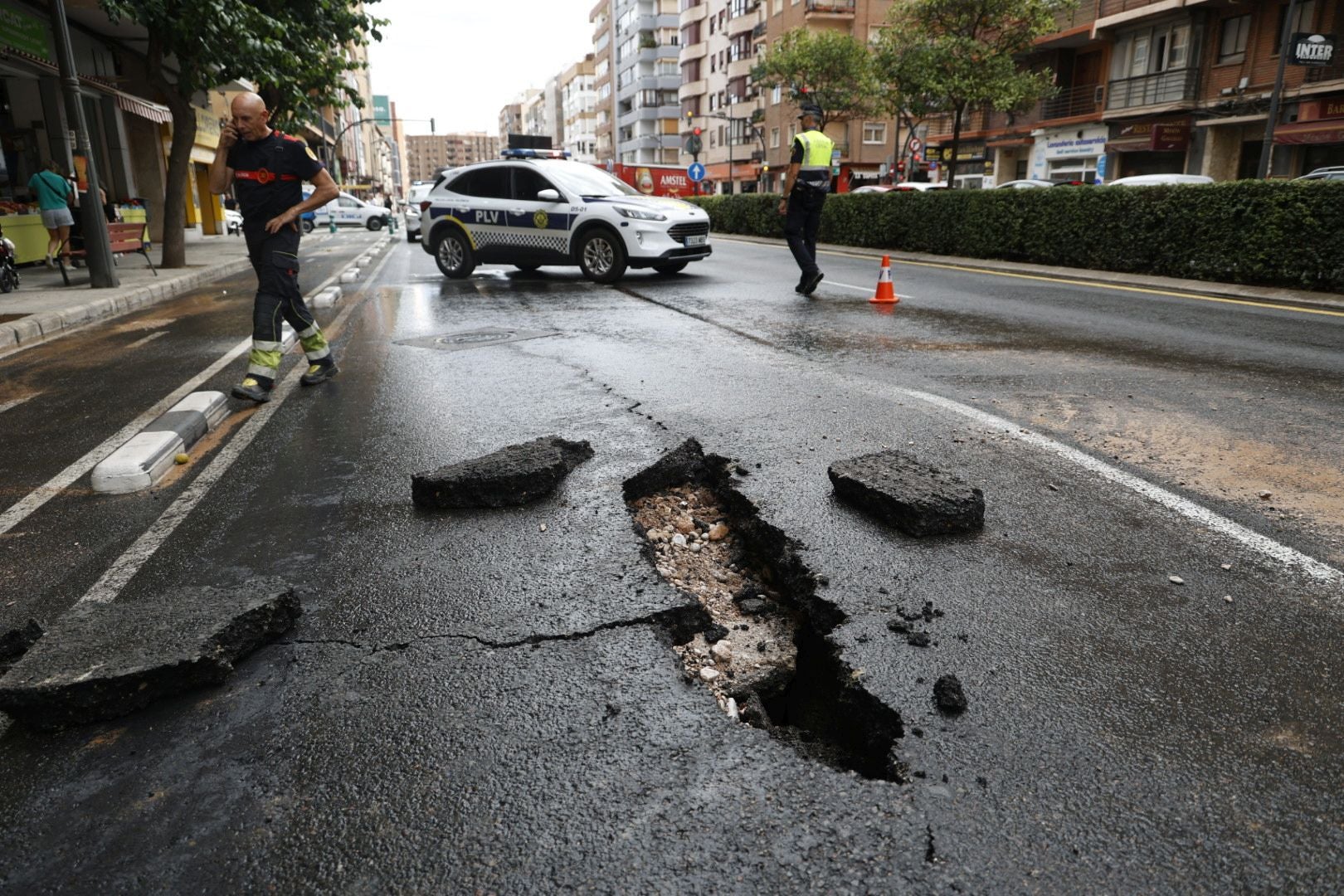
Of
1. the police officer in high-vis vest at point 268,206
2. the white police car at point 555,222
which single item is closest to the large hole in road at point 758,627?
the police officer in high-vis vest at point 268,206

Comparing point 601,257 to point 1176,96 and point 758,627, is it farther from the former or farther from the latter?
point 1176,96

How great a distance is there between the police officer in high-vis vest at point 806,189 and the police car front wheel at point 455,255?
5.88m

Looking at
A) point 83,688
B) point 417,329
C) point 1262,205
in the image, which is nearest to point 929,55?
point 1262,205

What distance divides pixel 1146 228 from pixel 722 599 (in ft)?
41.6

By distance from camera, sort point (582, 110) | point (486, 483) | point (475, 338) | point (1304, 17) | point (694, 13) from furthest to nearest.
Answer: point (582, 110), point (694, 13), point (1304, 17), point (475, 338), point (486, 483)

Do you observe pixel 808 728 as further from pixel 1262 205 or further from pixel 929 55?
pixel 929 55

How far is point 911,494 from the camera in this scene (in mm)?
3498

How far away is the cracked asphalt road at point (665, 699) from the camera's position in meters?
1.81

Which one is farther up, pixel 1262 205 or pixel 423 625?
pixel 1262 205

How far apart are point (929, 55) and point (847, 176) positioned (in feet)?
95.9

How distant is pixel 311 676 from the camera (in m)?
2.54

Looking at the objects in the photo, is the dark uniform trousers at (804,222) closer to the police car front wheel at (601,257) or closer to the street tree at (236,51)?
the police car front wheel at (601,257)

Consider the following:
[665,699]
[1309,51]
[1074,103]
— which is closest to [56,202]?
[665,699]

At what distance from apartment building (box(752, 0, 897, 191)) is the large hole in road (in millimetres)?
51217
